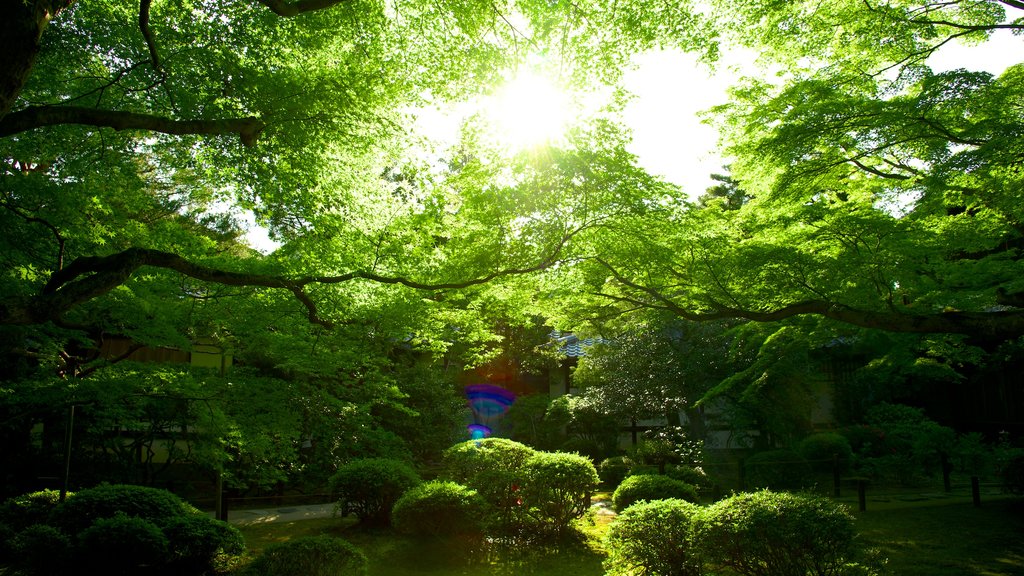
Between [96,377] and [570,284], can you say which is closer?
[96,377]

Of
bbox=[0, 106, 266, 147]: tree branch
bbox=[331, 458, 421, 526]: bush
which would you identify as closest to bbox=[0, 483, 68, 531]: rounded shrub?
bbox=[331, 458, 421, 526]: bush

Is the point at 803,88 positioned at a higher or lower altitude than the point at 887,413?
higher

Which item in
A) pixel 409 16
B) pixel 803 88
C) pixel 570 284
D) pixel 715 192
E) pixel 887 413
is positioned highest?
pixel 715 192

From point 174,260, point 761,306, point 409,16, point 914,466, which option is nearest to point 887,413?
point 914,466

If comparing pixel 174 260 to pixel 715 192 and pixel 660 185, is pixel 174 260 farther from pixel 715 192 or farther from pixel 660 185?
pixel 715 192

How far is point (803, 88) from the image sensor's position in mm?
7301

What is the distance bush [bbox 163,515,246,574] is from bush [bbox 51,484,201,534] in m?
0.23

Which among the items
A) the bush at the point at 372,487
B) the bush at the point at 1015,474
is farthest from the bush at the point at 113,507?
the bush at the point at 1015,474

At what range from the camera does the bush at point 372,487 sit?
10094 millimetres

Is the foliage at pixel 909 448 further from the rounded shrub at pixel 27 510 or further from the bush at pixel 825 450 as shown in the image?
the rounded shrub at pixel 27 510

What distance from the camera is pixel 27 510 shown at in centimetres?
805

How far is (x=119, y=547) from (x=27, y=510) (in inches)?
108

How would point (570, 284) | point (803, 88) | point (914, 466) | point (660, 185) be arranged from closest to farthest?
point (803, 88)
point (660, 185)
point (570, 284)
point (914, 466)

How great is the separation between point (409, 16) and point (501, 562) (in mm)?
7333
